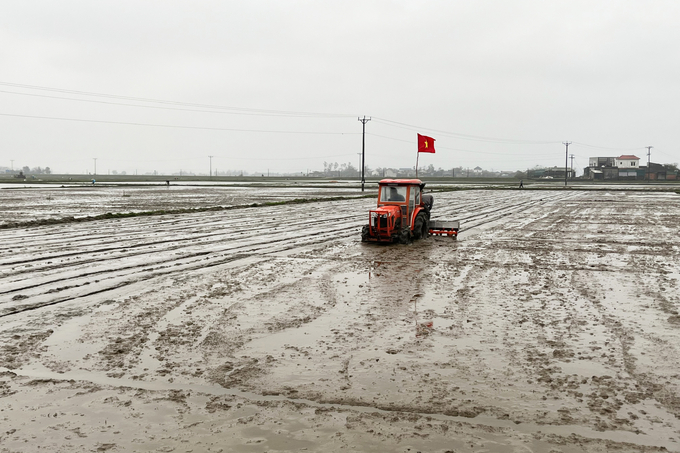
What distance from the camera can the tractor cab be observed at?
17439 millimetres

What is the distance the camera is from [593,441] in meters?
4.95

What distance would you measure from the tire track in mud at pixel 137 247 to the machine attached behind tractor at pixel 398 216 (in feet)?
5.79

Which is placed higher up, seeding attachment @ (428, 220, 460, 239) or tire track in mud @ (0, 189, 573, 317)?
seeding attachment @ (428, 220, 460, 239)

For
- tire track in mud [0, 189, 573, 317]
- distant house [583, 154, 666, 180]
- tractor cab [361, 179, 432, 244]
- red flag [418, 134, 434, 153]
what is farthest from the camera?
distant house [583, 154, 666, 180]

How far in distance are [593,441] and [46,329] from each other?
7.05 m

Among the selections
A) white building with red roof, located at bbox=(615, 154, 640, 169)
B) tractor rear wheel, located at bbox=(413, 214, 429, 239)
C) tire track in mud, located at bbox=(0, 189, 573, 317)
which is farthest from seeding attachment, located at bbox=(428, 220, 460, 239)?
white building with red roof, located at bbox=(615, 154, 640, 169)

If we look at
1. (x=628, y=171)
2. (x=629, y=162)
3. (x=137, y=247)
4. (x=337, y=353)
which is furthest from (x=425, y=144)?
(x=629, y=162)

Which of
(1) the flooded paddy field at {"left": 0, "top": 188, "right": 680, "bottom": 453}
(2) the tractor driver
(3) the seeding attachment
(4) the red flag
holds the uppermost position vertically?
(4) the red flag

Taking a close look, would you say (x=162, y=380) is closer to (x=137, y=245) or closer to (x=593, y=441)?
(x=593, y=441)

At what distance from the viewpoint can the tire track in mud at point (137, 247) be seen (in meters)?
11.1

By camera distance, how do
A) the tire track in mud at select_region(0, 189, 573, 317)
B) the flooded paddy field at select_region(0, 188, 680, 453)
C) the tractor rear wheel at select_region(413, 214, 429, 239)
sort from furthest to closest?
the tractor rear wheel at select_region(413, 214, 429, 239), the tire track in mud at select_region(0, 189, 573, 317), the flooded paddy field at select_region(0, 188, 680, 453)

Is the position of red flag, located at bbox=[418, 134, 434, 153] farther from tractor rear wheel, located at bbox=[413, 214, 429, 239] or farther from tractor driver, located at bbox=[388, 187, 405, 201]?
tractor driver, located at bbox=[388, 187, 405, 201]

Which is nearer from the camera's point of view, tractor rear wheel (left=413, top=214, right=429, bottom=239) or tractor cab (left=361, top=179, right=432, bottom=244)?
tractor cab (left=361, top=179, right=432, bottom=244)

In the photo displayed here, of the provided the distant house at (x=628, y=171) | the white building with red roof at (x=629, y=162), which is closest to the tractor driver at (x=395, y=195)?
the distant house at (x=628, y=171)
